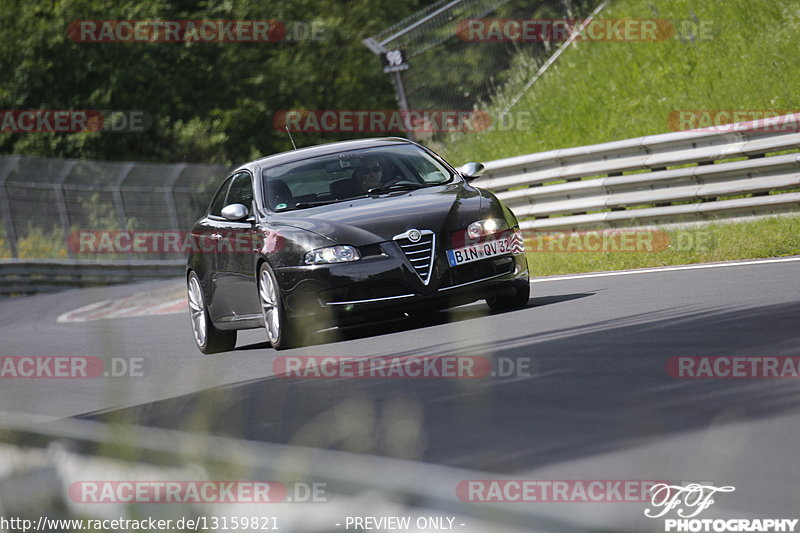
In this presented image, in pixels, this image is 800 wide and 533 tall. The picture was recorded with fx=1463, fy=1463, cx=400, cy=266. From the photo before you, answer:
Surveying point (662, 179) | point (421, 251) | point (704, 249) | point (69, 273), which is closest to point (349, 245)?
point (421, 251)

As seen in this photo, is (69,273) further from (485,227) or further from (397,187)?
(485,227)

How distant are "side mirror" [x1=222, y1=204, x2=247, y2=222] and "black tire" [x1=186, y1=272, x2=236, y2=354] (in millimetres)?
1048

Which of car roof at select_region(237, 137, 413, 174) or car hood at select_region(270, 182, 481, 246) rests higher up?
car roof at select_region(237, 137, 413, 174)

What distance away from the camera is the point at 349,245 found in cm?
1054

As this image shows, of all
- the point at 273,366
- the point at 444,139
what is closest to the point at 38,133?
the point at 444,139

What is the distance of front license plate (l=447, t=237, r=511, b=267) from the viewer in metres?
10.6

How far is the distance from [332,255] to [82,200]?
2311 cm

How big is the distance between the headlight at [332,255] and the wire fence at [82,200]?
2165 centimetres

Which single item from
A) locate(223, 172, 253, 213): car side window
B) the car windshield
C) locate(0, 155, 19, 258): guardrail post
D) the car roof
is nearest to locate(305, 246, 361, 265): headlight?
the car windshield

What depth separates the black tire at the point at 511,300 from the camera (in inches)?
459

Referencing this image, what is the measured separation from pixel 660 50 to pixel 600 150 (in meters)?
5.83

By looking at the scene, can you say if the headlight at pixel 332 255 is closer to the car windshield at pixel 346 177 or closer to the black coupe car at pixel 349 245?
the black coupe car at pixel 349 245

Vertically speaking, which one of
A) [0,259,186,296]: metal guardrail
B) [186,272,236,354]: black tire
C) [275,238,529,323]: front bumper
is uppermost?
A: [275,238,529,323]: front bumper

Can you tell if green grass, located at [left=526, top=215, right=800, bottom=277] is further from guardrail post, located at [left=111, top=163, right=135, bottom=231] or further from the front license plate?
guardrail post, located at [left=111, top=163, right=135, bottom=231]
